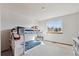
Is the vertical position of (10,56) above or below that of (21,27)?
below

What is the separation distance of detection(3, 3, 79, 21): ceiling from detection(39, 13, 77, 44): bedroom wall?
0.34 feet

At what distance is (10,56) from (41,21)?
828mm

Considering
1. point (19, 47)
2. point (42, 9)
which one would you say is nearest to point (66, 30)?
point (42, 9)

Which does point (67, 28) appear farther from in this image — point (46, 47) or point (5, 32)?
point (5, 32)

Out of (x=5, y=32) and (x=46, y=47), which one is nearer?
(x=5, y=32)

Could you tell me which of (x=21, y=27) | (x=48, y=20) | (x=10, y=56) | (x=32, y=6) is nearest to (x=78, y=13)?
(x=48, y=20)

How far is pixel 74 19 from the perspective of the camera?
5.95 feet

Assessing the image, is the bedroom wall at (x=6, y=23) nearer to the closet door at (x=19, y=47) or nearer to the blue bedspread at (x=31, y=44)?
the closet door at (x=19, y=47)

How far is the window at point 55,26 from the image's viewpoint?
1900mm

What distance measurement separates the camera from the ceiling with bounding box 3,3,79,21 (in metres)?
1.77

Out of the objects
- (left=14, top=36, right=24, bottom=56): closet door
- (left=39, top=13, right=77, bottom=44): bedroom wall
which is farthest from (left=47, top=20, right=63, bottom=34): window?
(left=14, top=36, right=24, bottom=56): closet door

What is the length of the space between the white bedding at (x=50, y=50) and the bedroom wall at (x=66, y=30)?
0.42 feet

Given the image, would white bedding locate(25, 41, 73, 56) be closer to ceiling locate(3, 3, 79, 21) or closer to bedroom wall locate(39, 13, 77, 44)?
bedroom wall locate(39, 13, 77, 44)

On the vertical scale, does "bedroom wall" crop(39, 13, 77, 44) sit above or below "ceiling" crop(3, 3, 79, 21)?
below
